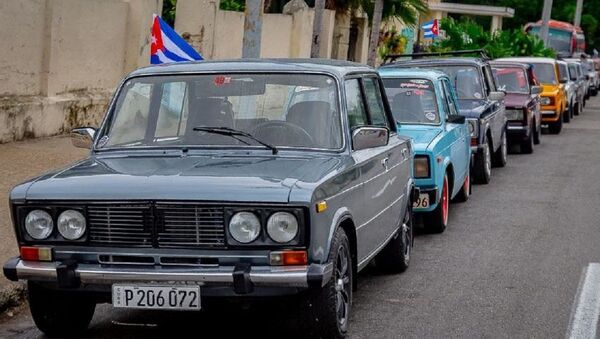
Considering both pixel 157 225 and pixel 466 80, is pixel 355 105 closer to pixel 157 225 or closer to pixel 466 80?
pixel 157 225

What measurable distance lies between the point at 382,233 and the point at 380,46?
25.9 metres

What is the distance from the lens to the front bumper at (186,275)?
21.6 ft

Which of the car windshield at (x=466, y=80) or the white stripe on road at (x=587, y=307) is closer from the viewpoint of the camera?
the white stripe on road at (x=587, y=307)

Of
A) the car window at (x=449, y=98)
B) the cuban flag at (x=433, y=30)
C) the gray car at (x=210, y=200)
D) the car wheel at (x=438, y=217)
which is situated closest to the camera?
the gray car at (x=210, y=200)

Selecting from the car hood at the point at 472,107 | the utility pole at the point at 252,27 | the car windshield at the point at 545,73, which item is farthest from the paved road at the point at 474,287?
the car windshield at the point at 545,73

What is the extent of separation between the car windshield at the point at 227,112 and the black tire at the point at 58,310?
1172 mm

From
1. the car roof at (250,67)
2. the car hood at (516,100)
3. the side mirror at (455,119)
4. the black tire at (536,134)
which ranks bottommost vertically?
the black tire at (536,134)

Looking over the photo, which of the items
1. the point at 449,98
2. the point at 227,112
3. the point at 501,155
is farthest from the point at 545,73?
the point at 227,112

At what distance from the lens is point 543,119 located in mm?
26953

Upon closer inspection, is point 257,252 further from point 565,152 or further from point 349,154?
point 565,152

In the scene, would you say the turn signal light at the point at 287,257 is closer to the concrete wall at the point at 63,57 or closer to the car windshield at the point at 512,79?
the concrete wall at the point at 63,57

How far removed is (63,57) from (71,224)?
10881 millimetres

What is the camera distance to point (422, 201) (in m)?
11.5

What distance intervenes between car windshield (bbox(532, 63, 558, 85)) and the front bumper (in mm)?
21240
